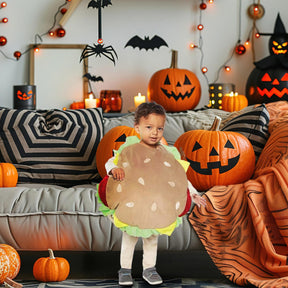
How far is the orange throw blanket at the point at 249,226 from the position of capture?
1.61 meters

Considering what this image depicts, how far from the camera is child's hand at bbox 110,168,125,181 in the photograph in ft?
3.06

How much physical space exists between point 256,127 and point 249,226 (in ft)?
1.80

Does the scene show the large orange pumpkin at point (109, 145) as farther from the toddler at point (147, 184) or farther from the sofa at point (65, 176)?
the toddler at point (147, 184)

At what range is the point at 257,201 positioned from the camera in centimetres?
171

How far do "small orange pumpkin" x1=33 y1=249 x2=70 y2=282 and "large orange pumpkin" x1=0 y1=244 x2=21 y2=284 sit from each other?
7 cm

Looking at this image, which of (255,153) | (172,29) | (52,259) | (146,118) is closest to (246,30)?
(172,29)

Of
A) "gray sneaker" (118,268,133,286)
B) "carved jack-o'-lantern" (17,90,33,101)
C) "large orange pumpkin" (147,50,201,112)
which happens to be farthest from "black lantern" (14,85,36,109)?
"gray sneaker" (118,268,133,286)

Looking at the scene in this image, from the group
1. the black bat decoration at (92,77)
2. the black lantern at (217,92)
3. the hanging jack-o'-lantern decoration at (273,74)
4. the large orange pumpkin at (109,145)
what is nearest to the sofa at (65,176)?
the large orange pumpkin at (109,145)

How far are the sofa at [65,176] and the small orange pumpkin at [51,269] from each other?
0.17m

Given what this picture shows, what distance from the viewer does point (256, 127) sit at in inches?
83.4

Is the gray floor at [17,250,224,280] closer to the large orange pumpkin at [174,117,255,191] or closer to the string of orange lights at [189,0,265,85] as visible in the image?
the large orange pumpkin at [174,117,255,191]

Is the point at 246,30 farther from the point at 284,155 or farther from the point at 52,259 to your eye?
the point at 52,259

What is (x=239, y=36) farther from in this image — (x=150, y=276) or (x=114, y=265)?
(x=150, y=276)

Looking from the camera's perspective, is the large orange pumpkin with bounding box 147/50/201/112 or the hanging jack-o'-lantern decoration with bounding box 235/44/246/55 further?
the hanging jack-o'-lantern decoration with bounding box 235/44/246/55
